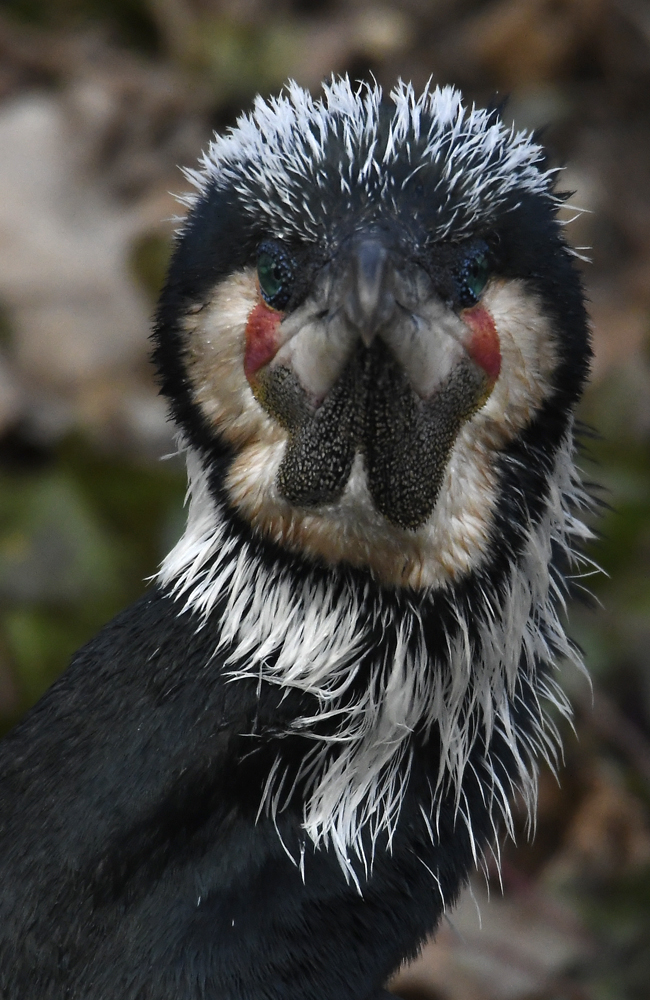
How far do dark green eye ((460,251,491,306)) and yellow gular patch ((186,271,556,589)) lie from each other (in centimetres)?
2

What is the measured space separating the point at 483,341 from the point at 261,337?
327mm

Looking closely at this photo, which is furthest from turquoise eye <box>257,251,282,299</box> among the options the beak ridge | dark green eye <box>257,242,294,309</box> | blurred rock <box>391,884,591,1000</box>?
blurred rock <box>391,884,591,1000</box>

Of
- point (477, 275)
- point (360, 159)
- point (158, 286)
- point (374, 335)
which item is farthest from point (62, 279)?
point (374, 335)

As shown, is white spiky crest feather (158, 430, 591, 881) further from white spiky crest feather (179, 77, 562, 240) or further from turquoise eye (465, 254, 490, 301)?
white spiky crest feather (179, 77, 562, 240)

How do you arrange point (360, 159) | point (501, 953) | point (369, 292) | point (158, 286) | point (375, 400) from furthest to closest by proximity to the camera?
point (158, 286) → point (501, 953) → point (360, 159) → point (375, 400) → point (369, 292)

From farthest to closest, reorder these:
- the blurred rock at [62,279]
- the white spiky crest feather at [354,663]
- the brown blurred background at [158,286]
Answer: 1. the blurred rock at [62,279]
2. the brown blurred background at [158,286]
3. the white spiky crest feather at [354,663]

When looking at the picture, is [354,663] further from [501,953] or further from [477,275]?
[501,953]

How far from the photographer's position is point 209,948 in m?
1.78

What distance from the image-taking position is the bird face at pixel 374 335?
169 centimetres

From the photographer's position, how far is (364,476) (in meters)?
1.75

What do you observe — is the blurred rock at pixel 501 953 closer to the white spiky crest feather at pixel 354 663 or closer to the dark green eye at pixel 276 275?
the white spiky crest feather at pixel 354 663

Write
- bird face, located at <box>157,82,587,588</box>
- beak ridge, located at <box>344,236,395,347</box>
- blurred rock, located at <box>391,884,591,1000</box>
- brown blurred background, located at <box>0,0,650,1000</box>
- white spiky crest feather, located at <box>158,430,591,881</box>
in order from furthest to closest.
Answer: brown blurred background, located at <box>0,0,650,1000</box>, blurred rock, located at <box>391,884,591,1000</box>, white spiky crest feather, located at <box>158,430,591,881</box>, bird face, located at <box>157,82,587,588</box>, beak ridge, located at <box>344,236,395,347</box>

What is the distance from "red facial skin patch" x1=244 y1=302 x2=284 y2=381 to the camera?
5.78 feet

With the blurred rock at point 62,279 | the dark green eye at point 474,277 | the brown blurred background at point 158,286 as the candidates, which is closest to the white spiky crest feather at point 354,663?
the dark green eye at point 474,277
